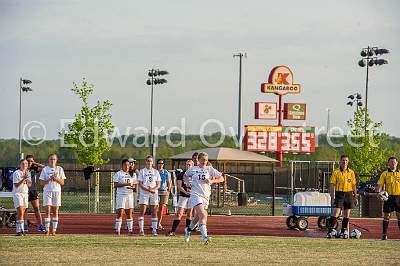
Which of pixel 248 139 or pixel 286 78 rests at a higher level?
pixel 286 78

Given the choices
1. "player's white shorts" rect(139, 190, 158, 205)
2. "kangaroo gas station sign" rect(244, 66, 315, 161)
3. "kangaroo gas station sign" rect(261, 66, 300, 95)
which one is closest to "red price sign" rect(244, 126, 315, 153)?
"kangaroo gas station sign" rect(244, 66, 315, 161)

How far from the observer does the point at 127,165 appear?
23.6 meters

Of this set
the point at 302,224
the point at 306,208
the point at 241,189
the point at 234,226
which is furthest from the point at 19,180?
the point at 241,189

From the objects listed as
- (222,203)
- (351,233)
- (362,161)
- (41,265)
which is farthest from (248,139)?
(41,265)

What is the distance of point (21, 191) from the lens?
22938mm

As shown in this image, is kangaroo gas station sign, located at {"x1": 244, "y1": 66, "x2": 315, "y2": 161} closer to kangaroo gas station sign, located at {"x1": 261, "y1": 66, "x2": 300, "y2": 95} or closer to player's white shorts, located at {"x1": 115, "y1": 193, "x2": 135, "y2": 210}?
kangaroo gas station sign, located at {"x1": 261, "y1": 66, "x2": 300, "y2": 95}

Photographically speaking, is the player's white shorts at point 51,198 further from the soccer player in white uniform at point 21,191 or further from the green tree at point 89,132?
the green tree at point 89,132

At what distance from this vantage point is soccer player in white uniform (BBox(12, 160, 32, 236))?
22.7 meters

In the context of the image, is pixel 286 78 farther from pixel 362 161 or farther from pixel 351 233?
pixel 351 233

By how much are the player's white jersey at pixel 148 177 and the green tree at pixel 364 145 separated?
33.3 meters

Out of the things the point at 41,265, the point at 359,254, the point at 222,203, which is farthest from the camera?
the point at 222,203

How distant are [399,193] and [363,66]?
32.1 m

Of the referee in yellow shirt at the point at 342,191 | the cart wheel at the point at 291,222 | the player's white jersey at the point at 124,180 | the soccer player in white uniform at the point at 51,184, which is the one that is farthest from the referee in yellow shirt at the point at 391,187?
the soccer player in white uniform at the point at 51,184

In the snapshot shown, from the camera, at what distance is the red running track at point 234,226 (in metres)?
25.7
